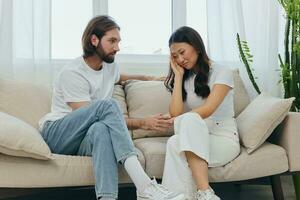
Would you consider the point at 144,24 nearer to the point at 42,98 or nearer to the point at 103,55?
the point at 103,55

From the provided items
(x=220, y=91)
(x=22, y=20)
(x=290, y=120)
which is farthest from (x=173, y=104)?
(x=22, y=20)

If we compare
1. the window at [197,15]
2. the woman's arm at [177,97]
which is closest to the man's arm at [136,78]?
the woman's arm at [177,97]

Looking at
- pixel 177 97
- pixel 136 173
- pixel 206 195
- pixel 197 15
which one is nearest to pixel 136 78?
pixel 177 97

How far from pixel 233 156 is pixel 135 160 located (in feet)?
1.73

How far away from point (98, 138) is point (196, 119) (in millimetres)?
487

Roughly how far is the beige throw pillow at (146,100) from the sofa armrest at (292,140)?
2.31 feet

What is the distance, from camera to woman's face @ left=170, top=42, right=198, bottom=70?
2287 mm

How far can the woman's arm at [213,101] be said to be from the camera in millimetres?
2162

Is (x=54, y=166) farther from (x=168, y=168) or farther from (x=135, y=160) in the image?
(x=168, y=168)

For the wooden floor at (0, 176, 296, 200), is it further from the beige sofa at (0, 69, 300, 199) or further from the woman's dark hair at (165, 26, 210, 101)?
the woman's dark hair at (165, 26, 210, 101)

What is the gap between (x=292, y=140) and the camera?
7.02 feet

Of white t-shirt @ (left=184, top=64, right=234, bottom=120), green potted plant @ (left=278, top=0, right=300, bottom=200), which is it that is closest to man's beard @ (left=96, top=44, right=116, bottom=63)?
white t-shirt @ (left=184, top=64, right=234, bottom=120)

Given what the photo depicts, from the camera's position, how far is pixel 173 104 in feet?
7.54

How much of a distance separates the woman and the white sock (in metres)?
0.17
